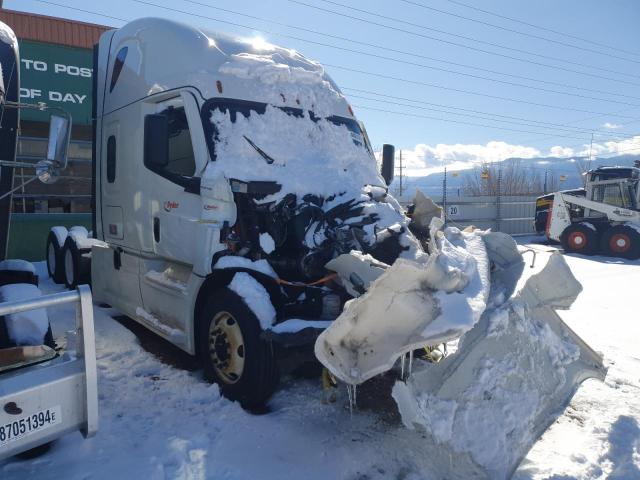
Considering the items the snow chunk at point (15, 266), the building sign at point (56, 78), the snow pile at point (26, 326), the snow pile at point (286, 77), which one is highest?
the building sign at point (56, 78)

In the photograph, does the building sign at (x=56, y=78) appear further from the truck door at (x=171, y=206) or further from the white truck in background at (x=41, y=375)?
the white truck in background at (x=41, y=375)

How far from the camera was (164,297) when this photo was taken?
4.90 meters

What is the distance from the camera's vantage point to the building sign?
1080cm

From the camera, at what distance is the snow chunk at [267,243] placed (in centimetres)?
420

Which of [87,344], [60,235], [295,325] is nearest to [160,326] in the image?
[295,325]

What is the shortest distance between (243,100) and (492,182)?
207 ft

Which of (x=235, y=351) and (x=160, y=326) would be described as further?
(x=160, y=326)

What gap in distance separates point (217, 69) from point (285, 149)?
39.9 inches

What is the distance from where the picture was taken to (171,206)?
4750mm

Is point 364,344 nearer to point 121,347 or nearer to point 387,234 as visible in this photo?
point 387,234

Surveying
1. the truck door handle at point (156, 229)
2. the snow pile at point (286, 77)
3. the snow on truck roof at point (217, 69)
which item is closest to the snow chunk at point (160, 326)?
the truck door handle at point (156, 229)

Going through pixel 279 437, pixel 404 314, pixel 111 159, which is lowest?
pixel 279 437

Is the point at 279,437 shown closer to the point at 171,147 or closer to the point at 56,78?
the point at 171,147

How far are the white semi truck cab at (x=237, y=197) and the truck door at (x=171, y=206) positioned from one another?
0.06ft
